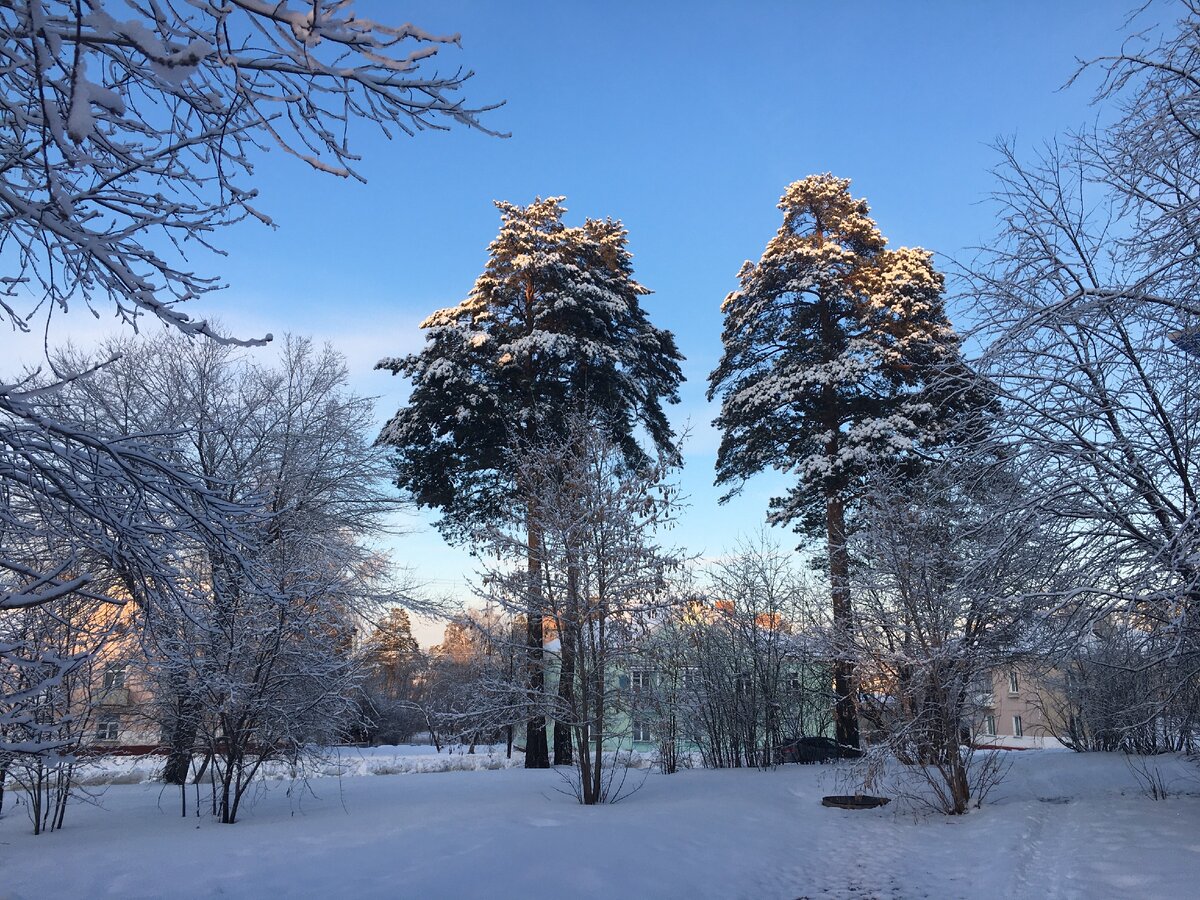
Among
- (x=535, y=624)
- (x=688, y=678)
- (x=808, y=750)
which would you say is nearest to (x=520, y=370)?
(x=535, y=624)

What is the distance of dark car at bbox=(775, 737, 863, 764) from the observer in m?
16.9

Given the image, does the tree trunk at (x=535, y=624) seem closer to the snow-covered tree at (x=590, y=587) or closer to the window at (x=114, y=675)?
the snow-covered tree at (x=590, y=587)

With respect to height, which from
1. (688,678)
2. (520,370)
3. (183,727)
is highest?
(520,370)


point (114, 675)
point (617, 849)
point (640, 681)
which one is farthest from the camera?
point (640, 681)

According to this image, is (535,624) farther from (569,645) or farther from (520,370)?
(520,370)

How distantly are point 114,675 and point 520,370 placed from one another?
10136 mm

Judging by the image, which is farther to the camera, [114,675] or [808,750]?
[808,750]

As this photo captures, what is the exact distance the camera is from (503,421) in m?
17.4

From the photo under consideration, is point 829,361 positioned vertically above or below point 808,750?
above

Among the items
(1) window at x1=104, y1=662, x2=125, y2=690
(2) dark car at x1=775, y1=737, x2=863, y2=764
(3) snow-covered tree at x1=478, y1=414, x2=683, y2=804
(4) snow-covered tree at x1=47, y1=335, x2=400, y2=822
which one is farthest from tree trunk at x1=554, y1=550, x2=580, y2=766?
(2) dark car at x1=775, y1=737, x2=863, y2=764

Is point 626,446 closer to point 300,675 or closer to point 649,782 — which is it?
point 649,782

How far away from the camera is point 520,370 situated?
17.9 meters

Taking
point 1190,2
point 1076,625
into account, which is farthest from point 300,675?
point 1190,2

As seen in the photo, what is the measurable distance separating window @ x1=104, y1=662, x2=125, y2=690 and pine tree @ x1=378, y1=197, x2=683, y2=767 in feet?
24.6
